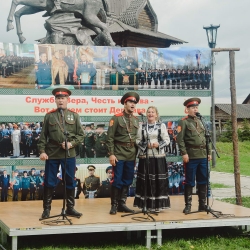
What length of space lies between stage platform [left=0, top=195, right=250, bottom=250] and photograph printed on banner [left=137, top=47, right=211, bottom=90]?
2.46 m

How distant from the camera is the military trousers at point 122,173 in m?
8.38

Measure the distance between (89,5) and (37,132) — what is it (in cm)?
340

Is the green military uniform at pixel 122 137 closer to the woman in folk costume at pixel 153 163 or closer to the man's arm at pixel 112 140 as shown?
the man's arm at pixel 112 140

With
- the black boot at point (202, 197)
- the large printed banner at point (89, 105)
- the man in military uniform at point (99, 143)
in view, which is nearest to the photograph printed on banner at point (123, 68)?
the large printed banner at point (89, 105)

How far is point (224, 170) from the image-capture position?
21297mm

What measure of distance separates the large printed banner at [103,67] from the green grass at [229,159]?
22.6ft

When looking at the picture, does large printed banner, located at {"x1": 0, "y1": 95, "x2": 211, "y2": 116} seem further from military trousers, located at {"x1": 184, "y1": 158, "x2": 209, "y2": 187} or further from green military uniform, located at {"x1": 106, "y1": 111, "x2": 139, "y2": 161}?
military trousers, located at {"x1": 184, "y1": 158, "x2": 209, "y2": 187}

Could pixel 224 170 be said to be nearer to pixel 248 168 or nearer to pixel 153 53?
pixel 248 168

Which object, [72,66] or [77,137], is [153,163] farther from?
[72,66]

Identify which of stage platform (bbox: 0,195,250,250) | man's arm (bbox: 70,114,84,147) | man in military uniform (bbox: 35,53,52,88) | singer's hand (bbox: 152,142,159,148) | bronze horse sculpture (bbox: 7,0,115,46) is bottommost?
stage platform (bbox: 0,195,250,250)

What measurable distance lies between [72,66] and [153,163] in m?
2.75

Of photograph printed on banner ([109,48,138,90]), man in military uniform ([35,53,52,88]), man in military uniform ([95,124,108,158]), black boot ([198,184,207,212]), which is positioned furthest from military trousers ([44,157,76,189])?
photograph printed on banner ([109,48,138,90])

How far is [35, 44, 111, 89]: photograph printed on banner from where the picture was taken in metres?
10.0

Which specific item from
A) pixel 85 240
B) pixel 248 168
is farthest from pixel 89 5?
pixel 248 168
